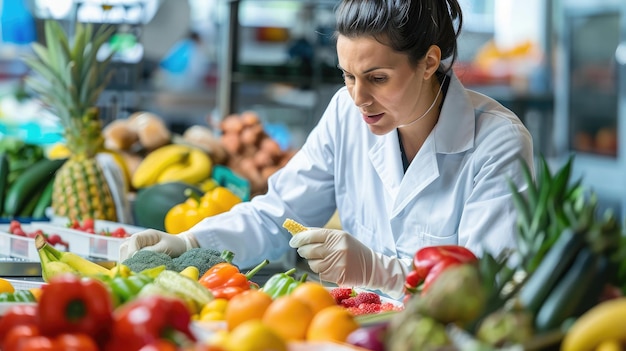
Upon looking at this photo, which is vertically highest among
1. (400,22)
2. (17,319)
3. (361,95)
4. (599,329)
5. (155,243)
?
(400,22)

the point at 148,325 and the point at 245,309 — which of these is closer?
the point at 148,325

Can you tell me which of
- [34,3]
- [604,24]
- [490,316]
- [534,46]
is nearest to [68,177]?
[490,316]

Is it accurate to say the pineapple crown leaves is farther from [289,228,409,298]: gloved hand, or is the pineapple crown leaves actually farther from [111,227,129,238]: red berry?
[289,228,409,298]: gloved hand

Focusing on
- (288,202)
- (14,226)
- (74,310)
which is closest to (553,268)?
(74,310)

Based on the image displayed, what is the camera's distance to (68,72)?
11.9 feet

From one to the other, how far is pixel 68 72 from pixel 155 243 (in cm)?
130

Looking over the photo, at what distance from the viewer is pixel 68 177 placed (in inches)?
139

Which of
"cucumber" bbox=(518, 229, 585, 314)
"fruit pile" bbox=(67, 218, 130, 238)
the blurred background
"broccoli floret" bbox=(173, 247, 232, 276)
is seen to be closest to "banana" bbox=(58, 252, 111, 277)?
"broccoli floret" bbox=(173, 247, 232, 276)

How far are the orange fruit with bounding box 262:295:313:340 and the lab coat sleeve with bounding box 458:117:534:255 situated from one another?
94 cm

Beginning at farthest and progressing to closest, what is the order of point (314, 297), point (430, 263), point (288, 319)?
point (430, 263), point (314, 297), point (288, 319)

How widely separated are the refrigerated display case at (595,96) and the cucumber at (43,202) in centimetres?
433

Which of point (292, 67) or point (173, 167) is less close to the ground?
point (292, 67)

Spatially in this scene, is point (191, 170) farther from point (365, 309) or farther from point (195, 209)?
point (365, 309)

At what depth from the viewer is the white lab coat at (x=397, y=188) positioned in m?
2.46
